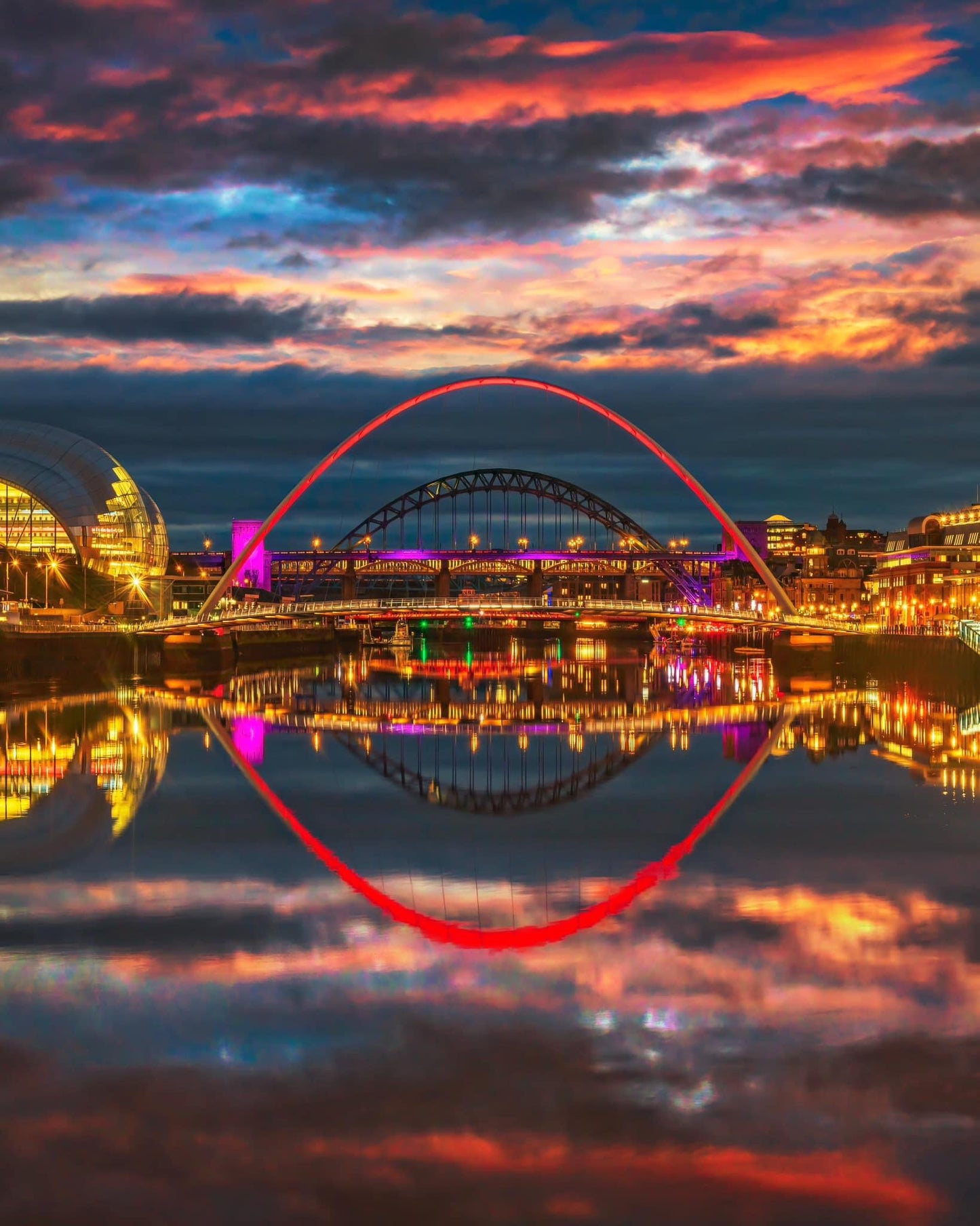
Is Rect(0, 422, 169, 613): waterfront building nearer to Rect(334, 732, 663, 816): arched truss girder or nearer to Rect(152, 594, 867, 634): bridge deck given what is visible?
Rect(152, 594, 867, 634): bridge deck

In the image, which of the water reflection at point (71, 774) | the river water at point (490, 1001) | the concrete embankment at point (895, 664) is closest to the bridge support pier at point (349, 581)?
the concrete embankment at point (895, 664)

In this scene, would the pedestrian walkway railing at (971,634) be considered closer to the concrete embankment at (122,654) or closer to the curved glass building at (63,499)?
the concrete embankment at (122,654)

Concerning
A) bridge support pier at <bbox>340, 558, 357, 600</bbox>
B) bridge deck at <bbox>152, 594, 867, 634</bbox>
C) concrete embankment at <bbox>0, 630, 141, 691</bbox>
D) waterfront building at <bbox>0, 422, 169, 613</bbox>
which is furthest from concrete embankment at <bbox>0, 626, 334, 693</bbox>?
bridge support pier at <bbox>340, 558, 357, 600</bbox>

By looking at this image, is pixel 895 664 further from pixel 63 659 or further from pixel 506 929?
pixel 506 929

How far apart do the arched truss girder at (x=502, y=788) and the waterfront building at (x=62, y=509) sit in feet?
196

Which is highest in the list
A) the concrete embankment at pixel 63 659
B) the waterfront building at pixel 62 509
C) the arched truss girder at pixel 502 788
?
the waterfront building at pixel 62 509

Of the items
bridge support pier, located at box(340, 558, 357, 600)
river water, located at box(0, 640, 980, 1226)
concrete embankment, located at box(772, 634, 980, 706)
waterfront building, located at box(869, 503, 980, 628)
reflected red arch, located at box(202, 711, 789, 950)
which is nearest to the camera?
river water, located at box(0, 640, 980, 1226)

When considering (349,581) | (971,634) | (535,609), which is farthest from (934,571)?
(971,634)

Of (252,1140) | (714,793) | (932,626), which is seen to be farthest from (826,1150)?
(932,626)

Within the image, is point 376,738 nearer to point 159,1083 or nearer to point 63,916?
point 63,916

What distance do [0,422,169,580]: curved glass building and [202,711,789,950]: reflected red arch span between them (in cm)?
7185

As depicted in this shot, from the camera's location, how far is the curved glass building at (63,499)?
99.5m

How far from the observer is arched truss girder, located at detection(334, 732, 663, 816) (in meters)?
34.1

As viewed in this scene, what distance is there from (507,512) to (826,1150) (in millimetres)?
160796
